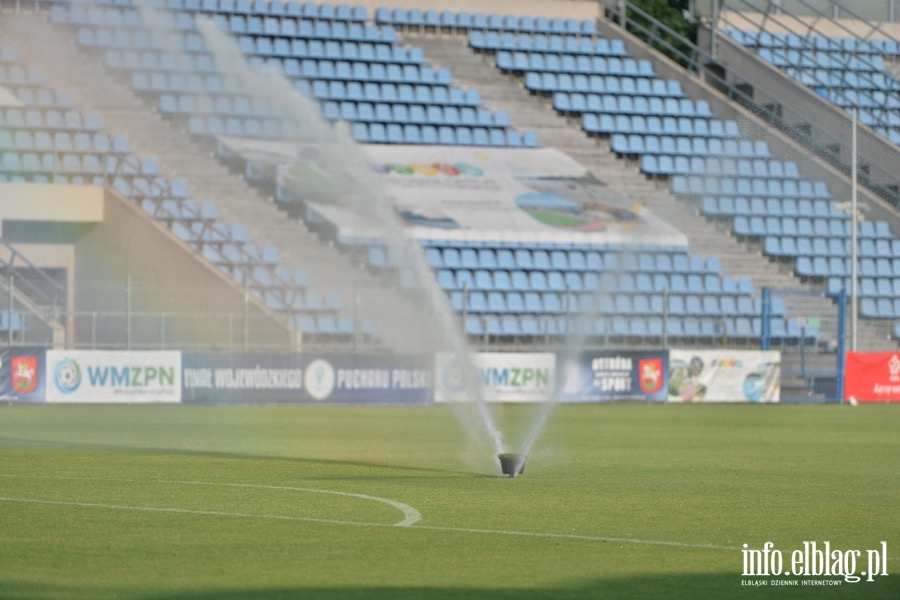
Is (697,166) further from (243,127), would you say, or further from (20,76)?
(20,76)

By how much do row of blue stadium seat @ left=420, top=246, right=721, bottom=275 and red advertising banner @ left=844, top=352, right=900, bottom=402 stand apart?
20.6 feet

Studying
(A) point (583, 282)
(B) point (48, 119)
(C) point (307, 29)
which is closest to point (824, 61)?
(A) point (583, 282)

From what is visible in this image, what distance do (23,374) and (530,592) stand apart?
26197mm

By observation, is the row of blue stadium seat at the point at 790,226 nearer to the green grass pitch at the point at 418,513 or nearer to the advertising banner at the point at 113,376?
the advertising banner at the point at 113,376

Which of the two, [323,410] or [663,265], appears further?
[663,265]

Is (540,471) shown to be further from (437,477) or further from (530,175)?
(530,175)

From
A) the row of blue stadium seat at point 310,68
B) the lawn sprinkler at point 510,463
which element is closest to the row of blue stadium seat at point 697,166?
the row of blue stadium seat at point 310,68

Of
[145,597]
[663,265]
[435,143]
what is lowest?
[145,597]

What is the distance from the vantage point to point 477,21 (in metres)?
56.1

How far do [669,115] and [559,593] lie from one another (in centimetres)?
4585

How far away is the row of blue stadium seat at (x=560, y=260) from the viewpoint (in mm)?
45469

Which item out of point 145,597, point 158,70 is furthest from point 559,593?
point 158,70

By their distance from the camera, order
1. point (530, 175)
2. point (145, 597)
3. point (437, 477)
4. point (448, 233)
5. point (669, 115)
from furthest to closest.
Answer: point (669, 115) → point (530, 175) → point (448, 233) → point (437, 477) → point (145, 597)

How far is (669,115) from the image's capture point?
5438 cm
